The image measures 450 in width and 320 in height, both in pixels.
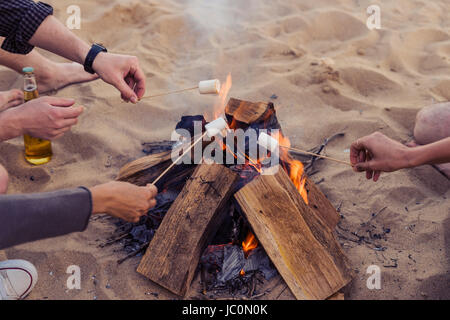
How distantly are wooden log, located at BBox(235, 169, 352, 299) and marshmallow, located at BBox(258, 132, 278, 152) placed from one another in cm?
16

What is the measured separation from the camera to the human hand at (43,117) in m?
2.27

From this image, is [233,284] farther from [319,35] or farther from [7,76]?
[319,35]

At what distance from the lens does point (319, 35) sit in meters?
4.31

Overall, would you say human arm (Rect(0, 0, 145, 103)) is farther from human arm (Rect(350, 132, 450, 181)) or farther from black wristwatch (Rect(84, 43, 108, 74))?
human arm (Rect(350, 132, 450, 181))

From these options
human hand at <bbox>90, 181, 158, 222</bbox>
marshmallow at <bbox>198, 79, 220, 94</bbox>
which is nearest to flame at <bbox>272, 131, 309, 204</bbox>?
marshmallow at <bbox>198, 79, 220, 94</bbox>

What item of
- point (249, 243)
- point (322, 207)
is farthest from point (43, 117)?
point (322, 207)

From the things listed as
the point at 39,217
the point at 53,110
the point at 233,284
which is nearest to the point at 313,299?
the point at 233,284

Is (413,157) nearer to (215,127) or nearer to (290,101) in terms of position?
(215,127)

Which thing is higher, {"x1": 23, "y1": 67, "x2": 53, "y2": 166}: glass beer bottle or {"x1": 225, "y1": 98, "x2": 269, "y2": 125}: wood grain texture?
{"x1": 225, "y1": 98, "x2": 269, "y2": 125}: wood grain texture

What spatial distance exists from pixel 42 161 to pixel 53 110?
2.38ft

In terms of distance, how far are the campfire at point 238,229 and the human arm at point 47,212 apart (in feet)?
1.51

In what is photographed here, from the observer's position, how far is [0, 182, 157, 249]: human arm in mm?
1579

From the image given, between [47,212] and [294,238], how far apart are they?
1.16 m

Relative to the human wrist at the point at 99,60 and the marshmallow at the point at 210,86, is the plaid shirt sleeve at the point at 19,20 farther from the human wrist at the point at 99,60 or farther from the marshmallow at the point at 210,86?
the marshmallow at the point at 210,86
